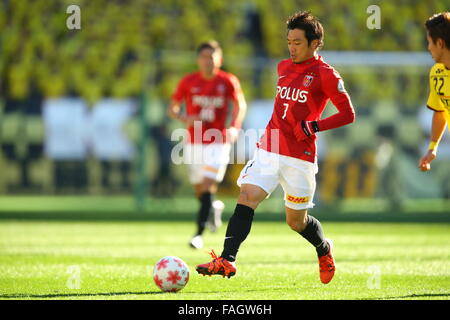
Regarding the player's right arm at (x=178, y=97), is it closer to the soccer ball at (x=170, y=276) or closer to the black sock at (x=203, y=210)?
the black sock at (x=203, y=210)

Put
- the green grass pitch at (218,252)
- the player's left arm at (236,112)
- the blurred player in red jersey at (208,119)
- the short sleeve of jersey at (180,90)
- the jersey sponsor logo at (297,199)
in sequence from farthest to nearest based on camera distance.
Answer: the short sleeve of jersey at (180,90)
the blurred player in red jersey at (208,119)
the player's left arm at (236,112)
the jersey sponsor logo at (297,199)
the green grass pitch at (218,252)

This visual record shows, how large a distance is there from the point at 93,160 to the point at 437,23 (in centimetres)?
1318

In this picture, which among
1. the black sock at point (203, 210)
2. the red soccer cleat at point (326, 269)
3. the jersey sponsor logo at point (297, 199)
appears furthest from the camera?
the black sock at point (203, 210)

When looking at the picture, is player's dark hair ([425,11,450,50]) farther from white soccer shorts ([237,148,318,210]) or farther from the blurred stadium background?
the blurred stadium background

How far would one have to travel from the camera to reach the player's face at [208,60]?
10484 mm

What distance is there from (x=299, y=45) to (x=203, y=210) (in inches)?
154

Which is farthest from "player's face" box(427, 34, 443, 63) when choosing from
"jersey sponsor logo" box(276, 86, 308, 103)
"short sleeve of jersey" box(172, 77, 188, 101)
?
"short sleeve of jersey" box(172, 77, 188, 101)

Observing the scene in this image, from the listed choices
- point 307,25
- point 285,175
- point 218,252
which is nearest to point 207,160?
point 218,252

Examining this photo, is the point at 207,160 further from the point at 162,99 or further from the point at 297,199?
the point at 162,99

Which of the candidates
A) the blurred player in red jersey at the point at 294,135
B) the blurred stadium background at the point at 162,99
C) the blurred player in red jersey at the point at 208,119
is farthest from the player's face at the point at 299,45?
the blurred stadium background at the point at 162,99

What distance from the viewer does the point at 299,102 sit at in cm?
672

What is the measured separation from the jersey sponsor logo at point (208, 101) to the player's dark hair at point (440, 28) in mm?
4432

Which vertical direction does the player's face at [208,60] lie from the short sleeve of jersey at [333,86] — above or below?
above

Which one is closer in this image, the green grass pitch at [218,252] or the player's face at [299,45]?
the green grass pitch at [218,252]
